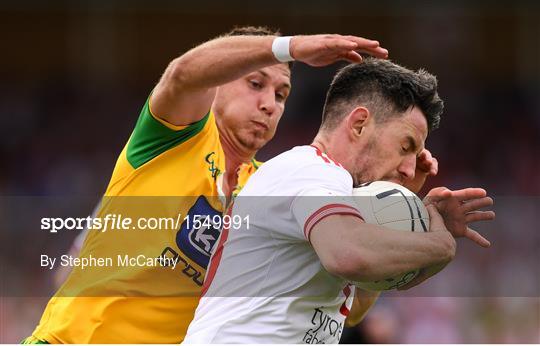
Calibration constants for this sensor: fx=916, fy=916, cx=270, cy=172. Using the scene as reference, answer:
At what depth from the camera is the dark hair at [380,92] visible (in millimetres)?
3791

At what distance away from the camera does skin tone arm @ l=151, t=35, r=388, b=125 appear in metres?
3.44

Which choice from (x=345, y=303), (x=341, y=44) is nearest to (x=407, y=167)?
(x=345, y=303)

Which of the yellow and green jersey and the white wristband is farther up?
the white wristband

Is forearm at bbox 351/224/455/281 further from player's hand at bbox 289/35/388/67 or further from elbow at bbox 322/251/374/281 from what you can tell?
Result: player's hand at bbox 289/35/388/67

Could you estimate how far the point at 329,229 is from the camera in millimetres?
3129

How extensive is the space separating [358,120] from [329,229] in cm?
76

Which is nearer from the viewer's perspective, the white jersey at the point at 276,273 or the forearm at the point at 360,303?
the white jersey at the point at 276,273

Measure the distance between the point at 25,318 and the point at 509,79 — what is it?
30.3 ft

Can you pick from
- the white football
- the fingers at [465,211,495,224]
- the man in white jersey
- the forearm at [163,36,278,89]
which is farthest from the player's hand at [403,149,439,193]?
the forearm at [163,36,278,89]

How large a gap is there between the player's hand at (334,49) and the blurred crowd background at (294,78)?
790 cm

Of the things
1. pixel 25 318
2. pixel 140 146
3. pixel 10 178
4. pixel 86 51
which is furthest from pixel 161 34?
pixel 140 146

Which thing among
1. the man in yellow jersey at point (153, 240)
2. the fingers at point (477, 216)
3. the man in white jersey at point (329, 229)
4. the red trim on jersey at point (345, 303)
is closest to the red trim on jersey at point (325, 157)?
the man in white jersey at point (329, 229)

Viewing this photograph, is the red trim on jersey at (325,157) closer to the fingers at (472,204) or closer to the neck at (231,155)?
the fingers at (472,204)

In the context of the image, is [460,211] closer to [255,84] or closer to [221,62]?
[221,62]
